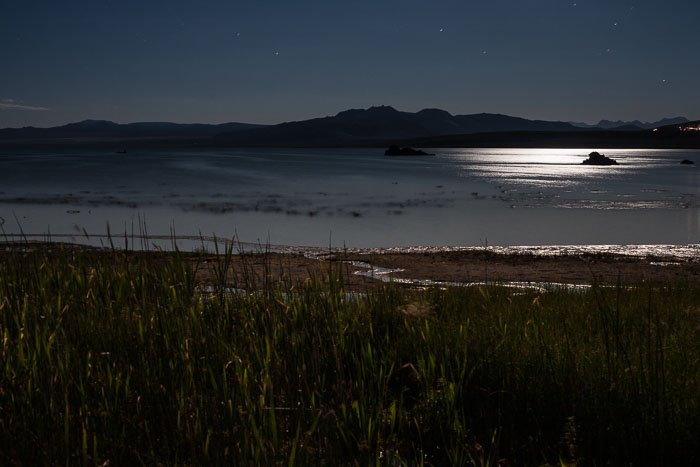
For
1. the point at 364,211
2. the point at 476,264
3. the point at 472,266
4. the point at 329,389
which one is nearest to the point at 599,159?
the point at 364,211

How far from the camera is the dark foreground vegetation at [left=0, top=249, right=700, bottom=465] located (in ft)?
11.7

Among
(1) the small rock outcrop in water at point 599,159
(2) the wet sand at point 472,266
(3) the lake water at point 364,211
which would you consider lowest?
(2) the wet sand at point 472,266

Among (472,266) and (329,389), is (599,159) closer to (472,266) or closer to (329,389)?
(472,266)

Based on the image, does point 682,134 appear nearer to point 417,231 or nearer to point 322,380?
point 417,231

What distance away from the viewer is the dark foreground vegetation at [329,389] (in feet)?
11.7

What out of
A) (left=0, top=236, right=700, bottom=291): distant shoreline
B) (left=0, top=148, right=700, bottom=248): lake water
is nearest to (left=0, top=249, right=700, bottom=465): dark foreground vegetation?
(left=0, top=148, right=700, bottom=248): lake water

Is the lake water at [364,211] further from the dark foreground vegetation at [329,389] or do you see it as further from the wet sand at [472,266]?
the dark foreground vegetation at [329,389]

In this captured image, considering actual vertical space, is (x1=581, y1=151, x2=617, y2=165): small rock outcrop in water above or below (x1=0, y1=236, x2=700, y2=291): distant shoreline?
above

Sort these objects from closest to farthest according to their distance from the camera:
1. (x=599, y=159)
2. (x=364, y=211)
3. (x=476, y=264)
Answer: (x=476, y=264), (x=364, y=211), (x=599, y=159)

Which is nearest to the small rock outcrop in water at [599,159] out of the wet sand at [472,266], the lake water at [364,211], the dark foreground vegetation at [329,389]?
the lake water at [364,211]

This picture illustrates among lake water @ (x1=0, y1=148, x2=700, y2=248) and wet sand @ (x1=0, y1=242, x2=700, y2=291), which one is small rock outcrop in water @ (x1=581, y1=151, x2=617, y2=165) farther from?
wet sand @ (x1=0, y1=242, x2=700, y2=291)

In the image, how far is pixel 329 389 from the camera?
15.1 feet

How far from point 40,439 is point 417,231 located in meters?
19.4

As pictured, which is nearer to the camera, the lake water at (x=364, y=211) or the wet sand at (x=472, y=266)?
the wet sand at (x=472, y=266)
